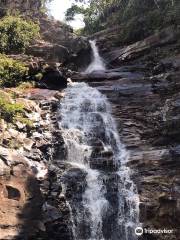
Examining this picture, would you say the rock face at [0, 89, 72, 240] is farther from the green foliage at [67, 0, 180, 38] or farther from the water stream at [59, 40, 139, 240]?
the green foliage at [67, 0, 180, 38]

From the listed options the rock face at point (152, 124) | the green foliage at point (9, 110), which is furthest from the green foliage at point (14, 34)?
the green foliage at point (9, 110)

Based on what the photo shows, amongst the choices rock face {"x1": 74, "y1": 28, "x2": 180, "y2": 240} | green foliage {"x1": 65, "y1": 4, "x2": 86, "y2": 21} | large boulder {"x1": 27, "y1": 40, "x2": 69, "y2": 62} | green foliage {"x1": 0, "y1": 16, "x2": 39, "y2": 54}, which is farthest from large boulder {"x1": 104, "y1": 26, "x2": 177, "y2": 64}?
green foliage {"x1": 65, "y1": 4, "x2": 86, "y2": 21}

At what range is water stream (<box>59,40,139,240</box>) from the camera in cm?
1577

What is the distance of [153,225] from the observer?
16000 millimetres

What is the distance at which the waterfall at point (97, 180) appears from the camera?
15.8 meters

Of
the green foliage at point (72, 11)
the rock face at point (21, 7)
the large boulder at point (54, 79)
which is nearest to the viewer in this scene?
the large boulder at point (54, 79)

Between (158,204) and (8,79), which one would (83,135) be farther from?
(8,79)

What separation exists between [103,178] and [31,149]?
3.13 meters

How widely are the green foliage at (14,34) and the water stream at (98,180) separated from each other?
9207 mm

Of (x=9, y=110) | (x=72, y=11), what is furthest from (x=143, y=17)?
(x=72, y=11)

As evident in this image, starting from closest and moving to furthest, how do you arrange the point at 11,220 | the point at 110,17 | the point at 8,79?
1. the point at 11,220
2. the point at 8,79
3. the point at 110,17

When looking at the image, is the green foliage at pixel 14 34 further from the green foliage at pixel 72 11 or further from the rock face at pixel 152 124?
the green foliage at pixel 72 11

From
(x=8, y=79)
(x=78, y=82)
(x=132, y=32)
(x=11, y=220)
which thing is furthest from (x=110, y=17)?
(x=11, y=220)

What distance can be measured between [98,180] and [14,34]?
15299mm
